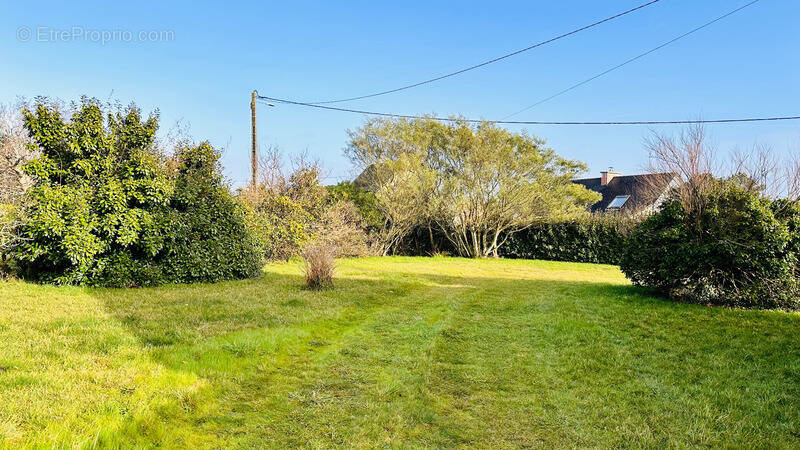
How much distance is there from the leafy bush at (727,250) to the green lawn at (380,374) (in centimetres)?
71

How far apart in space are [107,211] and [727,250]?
12573mm

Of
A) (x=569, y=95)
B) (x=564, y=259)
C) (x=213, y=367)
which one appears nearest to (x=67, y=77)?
(x=213, y=367)

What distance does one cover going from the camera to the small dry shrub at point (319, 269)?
9430 mm

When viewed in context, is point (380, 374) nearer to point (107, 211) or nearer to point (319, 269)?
point (319, 269)

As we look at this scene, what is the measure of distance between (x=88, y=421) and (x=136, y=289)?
6.61 metres

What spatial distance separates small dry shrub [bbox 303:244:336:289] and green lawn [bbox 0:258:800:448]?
165cm

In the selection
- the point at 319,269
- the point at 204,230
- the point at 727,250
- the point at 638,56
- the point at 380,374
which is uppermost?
the point at 638,56

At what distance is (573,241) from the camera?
68.9 ft

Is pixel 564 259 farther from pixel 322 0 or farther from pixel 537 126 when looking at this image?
pixel 322 0

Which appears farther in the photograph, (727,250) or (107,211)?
(107,211)

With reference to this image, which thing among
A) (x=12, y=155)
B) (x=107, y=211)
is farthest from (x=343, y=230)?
(x=12, y=155)

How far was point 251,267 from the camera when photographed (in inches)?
433

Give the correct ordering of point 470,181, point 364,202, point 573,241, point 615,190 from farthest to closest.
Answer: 1. point 615,190
2. point 573,241
3. point 470,181
4. point 364,202

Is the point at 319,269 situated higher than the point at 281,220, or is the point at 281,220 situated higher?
the point at 281,220
